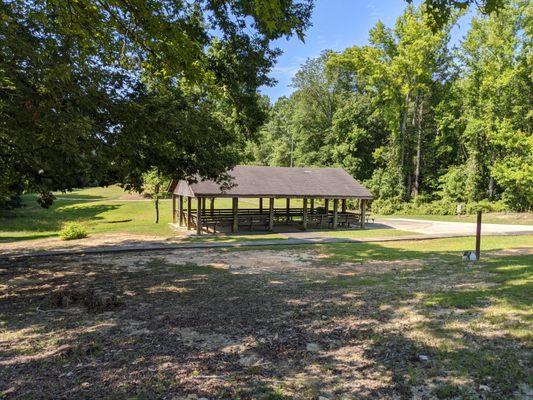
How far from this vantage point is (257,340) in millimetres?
5129

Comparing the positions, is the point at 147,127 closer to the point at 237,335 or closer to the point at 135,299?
the point at 135,299

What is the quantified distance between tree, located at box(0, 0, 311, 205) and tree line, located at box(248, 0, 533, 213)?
79.5 ft

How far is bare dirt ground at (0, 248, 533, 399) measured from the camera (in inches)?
151

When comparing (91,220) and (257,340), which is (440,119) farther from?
(257,340)

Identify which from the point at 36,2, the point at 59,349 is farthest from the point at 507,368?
the point at 36,2

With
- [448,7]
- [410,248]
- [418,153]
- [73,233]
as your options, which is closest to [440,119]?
[418,153]

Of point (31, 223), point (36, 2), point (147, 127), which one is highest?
point (36, 2)

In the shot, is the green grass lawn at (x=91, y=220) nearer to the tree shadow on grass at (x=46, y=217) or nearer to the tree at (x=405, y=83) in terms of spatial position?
the tree shadow on grass at (x=46, y=217)

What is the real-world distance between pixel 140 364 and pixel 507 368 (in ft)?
12.3

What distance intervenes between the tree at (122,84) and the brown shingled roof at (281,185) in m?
11.4

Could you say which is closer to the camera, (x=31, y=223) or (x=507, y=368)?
(x=507, y=368)

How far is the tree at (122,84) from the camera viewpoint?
603cm

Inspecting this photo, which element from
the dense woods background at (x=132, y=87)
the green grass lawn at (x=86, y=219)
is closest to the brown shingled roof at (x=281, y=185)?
the green grass lawn at (x=86, y=219)

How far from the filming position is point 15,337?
5461 mm
